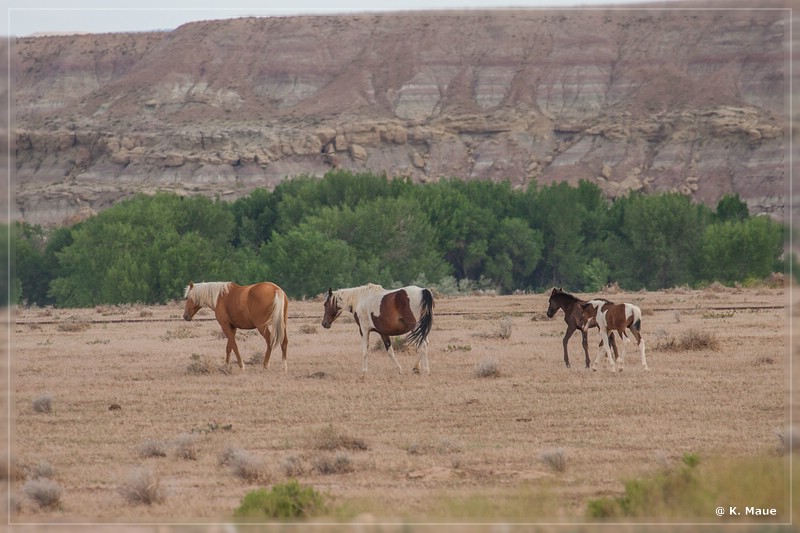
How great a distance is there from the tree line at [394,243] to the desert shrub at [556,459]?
52.2 meters

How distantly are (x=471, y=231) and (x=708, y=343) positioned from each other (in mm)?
63295

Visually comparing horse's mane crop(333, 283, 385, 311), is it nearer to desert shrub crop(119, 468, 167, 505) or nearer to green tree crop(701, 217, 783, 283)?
desert shrub crop(119, 468, 167, 505)

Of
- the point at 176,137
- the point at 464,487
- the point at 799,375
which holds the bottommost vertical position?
the point at 464,487

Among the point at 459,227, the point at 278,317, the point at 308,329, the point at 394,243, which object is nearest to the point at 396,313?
the point at 278,317

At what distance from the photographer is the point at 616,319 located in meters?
21.1

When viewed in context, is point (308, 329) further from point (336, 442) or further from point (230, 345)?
point (336, 442)

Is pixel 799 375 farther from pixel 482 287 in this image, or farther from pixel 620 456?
pixel 482 287

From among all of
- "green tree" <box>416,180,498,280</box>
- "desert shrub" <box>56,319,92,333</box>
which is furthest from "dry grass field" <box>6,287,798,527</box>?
"green tree" <box>416,180,498,280</box>

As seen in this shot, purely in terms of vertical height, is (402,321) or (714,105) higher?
(714,105)

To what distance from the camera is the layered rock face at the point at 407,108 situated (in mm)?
151375

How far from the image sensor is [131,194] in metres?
148

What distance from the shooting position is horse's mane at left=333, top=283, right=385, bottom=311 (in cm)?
2236

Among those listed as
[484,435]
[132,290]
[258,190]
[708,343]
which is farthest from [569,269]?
[484,435]

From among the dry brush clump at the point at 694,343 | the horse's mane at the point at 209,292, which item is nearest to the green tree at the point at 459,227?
the dry brush clump at the point at 694,343
